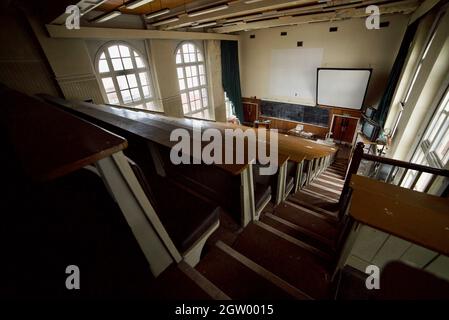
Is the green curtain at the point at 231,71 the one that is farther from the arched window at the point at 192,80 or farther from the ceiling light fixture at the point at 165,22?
the ceiling light fixture at the point at 165,22

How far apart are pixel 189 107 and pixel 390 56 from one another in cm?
660

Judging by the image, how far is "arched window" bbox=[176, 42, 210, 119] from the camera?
6.29m

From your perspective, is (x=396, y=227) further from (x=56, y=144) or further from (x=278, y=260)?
(x=56, y=144)

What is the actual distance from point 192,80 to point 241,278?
6808 mm

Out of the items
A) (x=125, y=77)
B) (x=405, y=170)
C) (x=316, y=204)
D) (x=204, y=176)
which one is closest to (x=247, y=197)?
(x=204, y=176)

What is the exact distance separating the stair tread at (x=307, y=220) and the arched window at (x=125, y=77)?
16.4 ft

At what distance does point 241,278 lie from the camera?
1.27 m

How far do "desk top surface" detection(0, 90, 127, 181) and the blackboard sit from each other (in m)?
7.92

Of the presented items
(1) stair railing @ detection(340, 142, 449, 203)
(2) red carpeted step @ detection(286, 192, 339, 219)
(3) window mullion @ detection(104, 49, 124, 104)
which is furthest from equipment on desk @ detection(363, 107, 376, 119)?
(3) window mullion @ detection(104, 49, 124, 104)

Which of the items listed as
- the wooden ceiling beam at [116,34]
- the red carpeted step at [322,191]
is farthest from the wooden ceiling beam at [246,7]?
the red carpeted step at [322,191]

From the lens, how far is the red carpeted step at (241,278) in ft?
3.87

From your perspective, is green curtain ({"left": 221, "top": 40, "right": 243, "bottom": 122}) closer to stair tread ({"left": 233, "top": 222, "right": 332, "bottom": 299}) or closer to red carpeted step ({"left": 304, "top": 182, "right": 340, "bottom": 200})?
red carpeted step ({"left": 304, "top": 182, "right": 340, "bottom": 200})

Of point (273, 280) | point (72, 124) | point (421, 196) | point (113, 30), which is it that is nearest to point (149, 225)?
point (72, 124)
